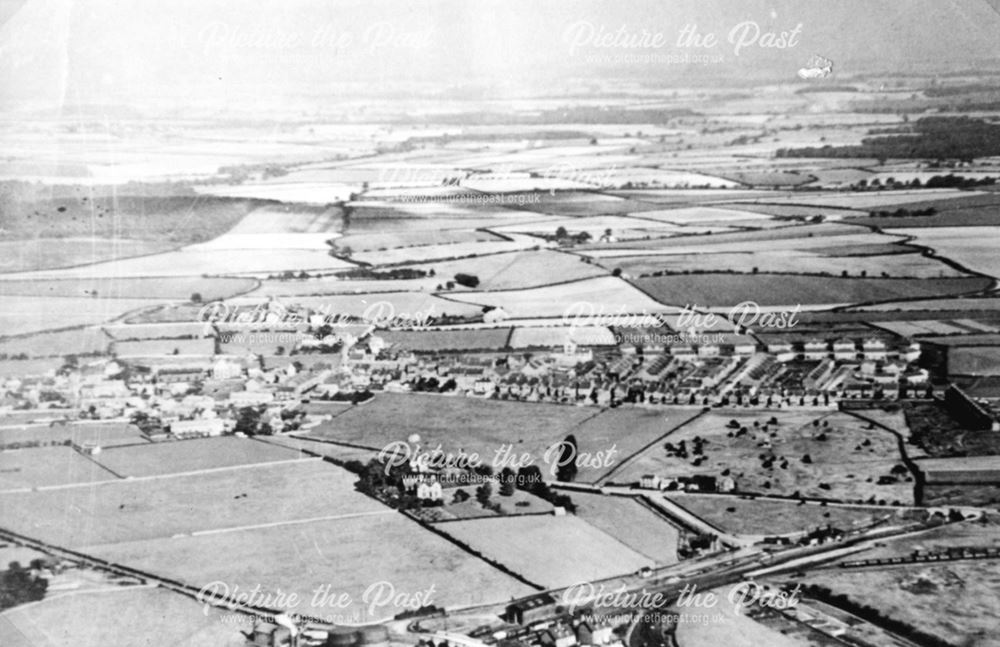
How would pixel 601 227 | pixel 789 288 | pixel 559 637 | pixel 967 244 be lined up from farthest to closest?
pixel 601 227
pixel 967 244
pixel 789 288
pixel 559 637

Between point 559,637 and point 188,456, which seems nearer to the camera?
point 559,637

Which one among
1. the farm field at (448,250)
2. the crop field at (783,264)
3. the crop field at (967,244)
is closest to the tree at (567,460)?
the crop field at (783,264)

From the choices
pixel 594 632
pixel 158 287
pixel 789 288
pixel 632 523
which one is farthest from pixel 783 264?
pixel 158 287

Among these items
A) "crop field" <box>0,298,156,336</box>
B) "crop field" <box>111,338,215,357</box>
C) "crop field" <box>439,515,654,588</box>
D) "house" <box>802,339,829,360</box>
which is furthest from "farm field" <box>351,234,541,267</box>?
"crop field" <box>439,515,654,588</box>

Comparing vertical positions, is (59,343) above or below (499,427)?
above

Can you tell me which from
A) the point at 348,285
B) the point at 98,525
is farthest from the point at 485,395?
the point at 98,525

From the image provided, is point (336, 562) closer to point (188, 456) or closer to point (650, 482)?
point (188, 456)

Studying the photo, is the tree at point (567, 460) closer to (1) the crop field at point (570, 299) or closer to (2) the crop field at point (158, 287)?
(1) the crop field at point (570, 299)
